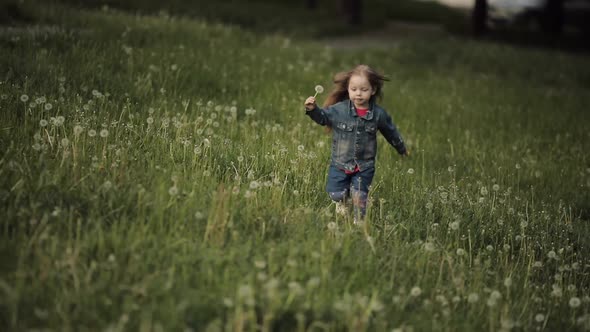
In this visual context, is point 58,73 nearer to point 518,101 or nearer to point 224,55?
point 224,55

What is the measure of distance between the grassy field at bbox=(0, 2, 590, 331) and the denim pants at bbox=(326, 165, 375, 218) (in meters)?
0.12

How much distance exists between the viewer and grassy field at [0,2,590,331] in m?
3.20

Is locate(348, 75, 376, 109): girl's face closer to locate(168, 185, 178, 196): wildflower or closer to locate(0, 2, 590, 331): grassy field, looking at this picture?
locate(0, 2, 590, 331): grassy field

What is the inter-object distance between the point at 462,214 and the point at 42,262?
11.1 ft

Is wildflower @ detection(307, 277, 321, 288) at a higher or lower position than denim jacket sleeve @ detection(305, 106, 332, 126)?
lower

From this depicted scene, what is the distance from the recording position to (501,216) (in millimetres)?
5242

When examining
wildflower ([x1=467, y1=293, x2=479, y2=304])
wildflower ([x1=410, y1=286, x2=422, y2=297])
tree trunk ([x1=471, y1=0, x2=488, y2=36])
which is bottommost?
wildflower ([x1=467, y1=293, x2=479, y2=304])

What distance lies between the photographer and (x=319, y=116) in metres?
4.98

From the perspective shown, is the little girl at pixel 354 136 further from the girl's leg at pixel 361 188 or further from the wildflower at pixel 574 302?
the wildflower at pixel 574 302

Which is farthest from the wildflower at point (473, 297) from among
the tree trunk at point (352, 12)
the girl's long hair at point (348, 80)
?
the tree trunk at point (352, 12)

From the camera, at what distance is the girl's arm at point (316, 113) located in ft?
15.5

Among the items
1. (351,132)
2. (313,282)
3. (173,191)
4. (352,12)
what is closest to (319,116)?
(351,132)

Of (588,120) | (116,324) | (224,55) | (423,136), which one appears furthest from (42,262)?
(588,120)

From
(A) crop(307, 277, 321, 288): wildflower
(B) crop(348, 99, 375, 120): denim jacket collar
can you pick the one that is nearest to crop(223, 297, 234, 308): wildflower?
(A) crop(307, 277, 321, 288): wildflower
